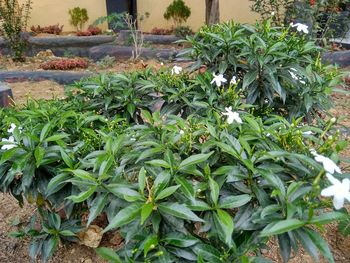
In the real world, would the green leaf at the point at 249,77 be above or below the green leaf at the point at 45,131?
above

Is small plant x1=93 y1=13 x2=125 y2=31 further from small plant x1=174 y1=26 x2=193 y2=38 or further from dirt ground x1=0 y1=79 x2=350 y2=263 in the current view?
dirt ground x1=0 y1=79 x2=350 y2=263

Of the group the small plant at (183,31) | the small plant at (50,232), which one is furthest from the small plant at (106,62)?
the small plant at (50,232)

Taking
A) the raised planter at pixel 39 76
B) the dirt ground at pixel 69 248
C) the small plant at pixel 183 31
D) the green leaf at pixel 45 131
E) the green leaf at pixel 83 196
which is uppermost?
the small plant at pixel 183 31

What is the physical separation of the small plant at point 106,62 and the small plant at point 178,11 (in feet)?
6.98

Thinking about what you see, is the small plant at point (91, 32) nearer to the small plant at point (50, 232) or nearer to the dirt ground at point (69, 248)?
the dirt ground at point (69, 248)

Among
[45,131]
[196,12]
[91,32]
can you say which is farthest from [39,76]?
[45,131]

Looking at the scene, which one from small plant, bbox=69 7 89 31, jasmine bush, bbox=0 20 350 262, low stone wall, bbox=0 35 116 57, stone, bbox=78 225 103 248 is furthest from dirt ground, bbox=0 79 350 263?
small plant, bbox=69 7 89 31

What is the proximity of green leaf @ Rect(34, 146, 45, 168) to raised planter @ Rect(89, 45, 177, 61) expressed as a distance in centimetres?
493

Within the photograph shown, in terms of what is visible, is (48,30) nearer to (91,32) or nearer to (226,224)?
(91,32)

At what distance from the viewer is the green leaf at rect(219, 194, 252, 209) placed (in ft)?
3.66

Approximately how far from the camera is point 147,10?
8.02 m

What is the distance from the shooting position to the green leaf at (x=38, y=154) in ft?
4.57

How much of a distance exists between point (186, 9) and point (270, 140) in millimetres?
6858

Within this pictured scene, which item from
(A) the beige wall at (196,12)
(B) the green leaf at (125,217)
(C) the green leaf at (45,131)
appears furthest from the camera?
(A) the beige wall at (196,12)
